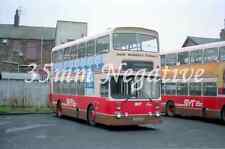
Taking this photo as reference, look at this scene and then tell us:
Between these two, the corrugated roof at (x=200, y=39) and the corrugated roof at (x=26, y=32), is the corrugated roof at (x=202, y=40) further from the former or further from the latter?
the corrugated roof at (x=26, y=32)

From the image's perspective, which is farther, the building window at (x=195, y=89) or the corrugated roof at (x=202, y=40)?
the corrugated roof at (x=202, y=40)

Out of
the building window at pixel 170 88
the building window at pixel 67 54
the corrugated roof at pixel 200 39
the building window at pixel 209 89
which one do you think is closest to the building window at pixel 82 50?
the building window at pixel 67 54

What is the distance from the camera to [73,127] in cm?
2212

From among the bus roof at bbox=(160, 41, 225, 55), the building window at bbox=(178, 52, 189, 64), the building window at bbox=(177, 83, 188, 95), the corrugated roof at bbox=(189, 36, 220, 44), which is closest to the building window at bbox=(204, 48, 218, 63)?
the bus roof at bbox=(160, 41, 225, 55)

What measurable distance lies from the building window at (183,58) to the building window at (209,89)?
259 centimetres

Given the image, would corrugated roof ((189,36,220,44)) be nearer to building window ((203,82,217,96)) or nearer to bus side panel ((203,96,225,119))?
building window ((203,82,217,96))

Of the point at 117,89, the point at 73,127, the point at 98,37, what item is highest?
the point at 98,37

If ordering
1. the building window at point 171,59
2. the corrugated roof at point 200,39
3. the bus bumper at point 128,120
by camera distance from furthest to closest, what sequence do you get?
the corrugated roof at point 200,39
the building window at point 171,59
the bus bumper at point 128,120

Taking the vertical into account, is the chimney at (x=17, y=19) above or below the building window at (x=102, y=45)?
above

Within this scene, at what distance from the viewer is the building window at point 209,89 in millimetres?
25172

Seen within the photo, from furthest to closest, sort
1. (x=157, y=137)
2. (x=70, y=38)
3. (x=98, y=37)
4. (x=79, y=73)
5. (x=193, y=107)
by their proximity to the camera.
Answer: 1. (x=70, y=38)
2. (x=193, y=107)
3. (x=79, y=73)
4. (x=98, y=37)
5. (x=157, y=137)

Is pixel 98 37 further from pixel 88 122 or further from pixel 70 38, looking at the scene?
pixel 70 38

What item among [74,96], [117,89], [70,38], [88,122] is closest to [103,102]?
[117,89]

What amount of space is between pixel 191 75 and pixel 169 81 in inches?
117
